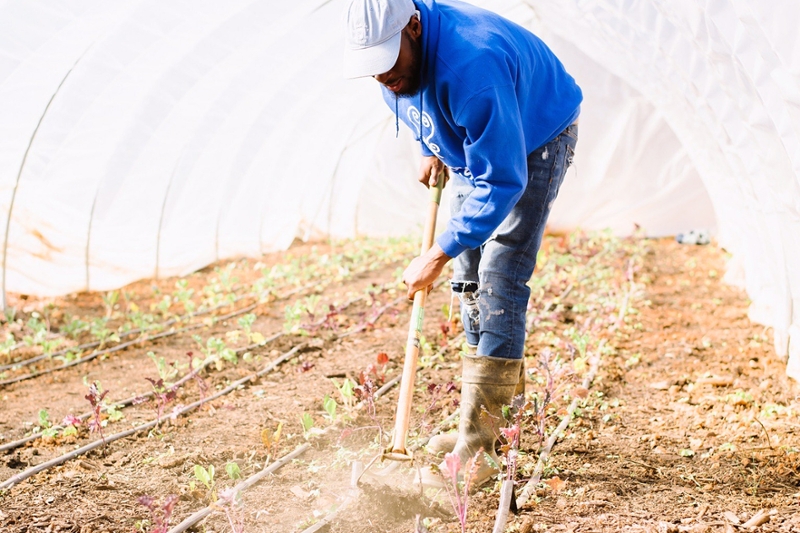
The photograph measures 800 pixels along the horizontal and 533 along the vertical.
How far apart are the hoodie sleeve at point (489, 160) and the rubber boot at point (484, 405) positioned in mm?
513

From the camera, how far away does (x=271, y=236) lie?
8.34 m

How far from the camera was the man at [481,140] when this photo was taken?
1880 mm

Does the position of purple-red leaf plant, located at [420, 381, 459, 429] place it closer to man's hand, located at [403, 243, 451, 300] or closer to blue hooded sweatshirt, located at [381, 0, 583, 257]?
man's hand, located at [403, 243, 451, 300]

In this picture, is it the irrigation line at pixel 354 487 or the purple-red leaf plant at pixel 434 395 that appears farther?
the purple-red leaf plant at pixel 434 395

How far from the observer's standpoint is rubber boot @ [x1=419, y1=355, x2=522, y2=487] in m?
2.35

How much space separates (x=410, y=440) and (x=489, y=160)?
4.17 ft

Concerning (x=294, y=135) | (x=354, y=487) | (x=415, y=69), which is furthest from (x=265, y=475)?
(x=294, y=135)

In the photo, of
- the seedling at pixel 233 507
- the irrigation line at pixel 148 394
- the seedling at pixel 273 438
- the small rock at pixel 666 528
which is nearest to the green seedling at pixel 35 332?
the irrigation line at pixel 148 394

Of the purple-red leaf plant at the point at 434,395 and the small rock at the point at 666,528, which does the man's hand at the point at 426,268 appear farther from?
the small rock at the point at 666,528

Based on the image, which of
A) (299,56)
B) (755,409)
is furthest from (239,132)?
(755,409)

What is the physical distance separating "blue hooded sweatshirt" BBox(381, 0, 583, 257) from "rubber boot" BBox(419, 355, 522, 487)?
0.49 m

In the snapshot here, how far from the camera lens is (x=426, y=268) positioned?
216 centimetres

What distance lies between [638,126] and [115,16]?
5.93 meters

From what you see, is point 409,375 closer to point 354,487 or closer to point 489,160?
point 354,487
